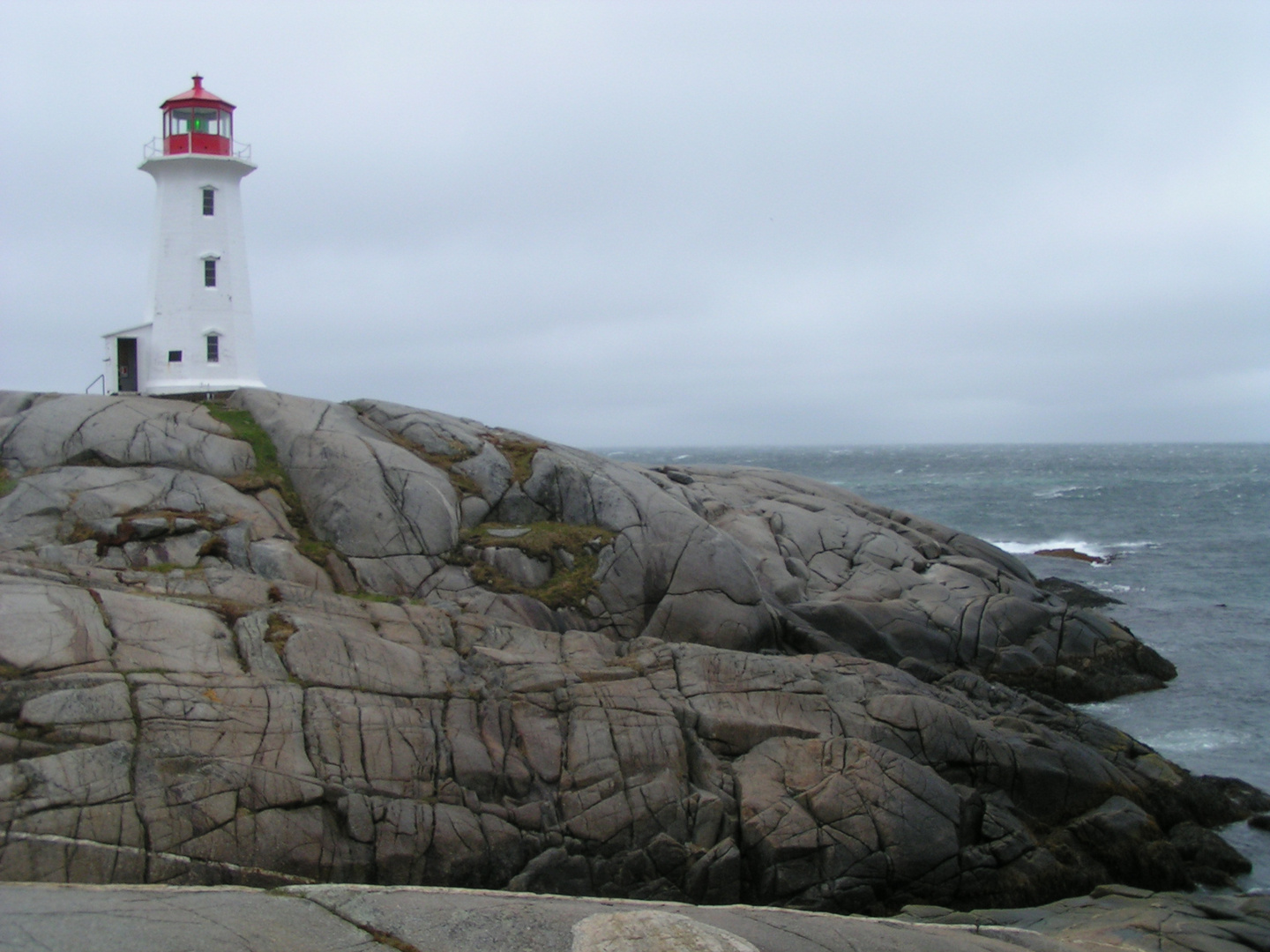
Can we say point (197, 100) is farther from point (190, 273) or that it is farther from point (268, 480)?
point (268, 480)

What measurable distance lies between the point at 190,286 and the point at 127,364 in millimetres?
3010

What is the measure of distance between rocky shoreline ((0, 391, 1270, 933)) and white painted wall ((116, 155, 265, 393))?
3.82 meters

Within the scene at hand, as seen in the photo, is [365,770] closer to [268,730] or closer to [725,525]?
[268,730]

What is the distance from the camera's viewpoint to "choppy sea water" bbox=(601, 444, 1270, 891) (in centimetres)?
2722

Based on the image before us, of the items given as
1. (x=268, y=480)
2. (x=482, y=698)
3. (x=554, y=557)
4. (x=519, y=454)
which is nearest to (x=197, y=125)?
(x=268, y=480)

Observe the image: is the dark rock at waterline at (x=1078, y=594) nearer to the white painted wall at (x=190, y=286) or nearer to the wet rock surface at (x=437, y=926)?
the wet rock surface at (x=437, y=926)

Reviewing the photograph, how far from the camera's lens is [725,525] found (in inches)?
1267

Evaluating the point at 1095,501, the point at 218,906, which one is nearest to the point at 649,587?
the point at 218,906

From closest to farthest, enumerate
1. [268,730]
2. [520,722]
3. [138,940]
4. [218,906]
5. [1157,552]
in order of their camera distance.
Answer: [138,940]
[218,906]
[268,730]
[520,722]
[1157,552]

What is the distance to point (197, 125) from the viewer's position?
109 feet

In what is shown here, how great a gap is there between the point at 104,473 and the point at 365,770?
40.3 ft

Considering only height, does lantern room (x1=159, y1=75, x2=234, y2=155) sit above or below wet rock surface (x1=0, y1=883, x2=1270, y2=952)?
above

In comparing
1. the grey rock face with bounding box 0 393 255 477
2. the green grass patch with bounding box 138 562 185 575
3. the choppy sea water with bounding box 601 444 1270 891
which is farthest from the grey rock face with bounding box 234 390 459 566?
the choppy sea water with bounding box 601 444 1270 891

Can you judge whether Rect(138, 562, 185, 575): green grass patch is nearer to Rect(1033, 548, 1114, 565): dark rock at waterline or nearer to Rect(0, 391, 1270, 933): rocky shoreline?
Rect(0, 391, 1270, 933): rocky shoreline
